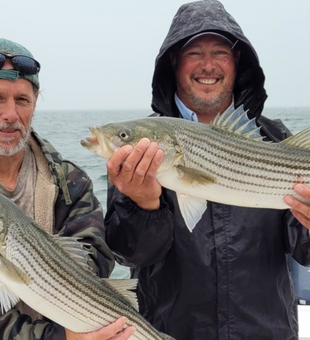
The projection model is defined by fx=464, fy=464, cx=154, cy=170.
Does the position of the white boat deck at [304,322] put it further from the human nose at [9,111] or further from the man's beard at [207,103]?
the human nose at [9,111]

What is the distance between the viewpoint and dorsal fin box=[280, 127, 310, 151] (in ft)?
12.5

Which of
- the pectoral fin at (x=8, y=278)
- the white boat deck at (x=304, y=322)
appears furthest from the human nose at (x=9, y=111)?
the white boat deck at (x=304, y=322)

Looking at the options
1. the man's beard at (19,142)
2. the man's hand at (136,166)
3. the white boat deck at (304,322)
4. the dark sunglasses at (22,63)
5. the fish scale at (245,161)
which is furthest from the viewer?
the white boat deck at (304,322)

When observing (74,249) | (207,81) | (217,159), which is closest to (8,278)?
(74,249)

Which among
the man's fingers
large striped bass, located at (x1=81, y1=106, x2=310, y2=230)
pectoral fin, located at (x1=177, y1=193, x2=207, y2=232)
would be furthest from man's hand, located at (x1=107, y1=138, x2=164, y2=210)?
pectoral fin, located at (x1=177, y1=193, x2=207, y2=232)

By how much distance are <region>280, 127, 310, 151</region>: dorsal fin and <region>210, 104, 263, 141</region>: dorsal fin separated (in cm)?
26

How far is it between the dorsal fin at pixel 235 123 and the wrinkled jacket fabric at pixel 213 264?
2.31ft

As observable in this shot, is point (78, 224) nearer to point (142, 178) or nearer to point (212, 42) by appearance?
point (142, 178)

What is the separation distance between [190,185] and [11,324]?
1.78 m

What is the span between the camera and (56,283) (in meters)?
3.45

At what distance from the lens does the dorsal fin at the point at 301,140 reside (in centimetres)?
381

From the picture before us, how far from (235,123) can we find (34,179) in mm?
1827

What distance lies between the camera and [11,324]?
144 inches

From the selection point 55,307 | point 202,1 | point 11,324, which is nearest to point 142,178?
point 55,307
